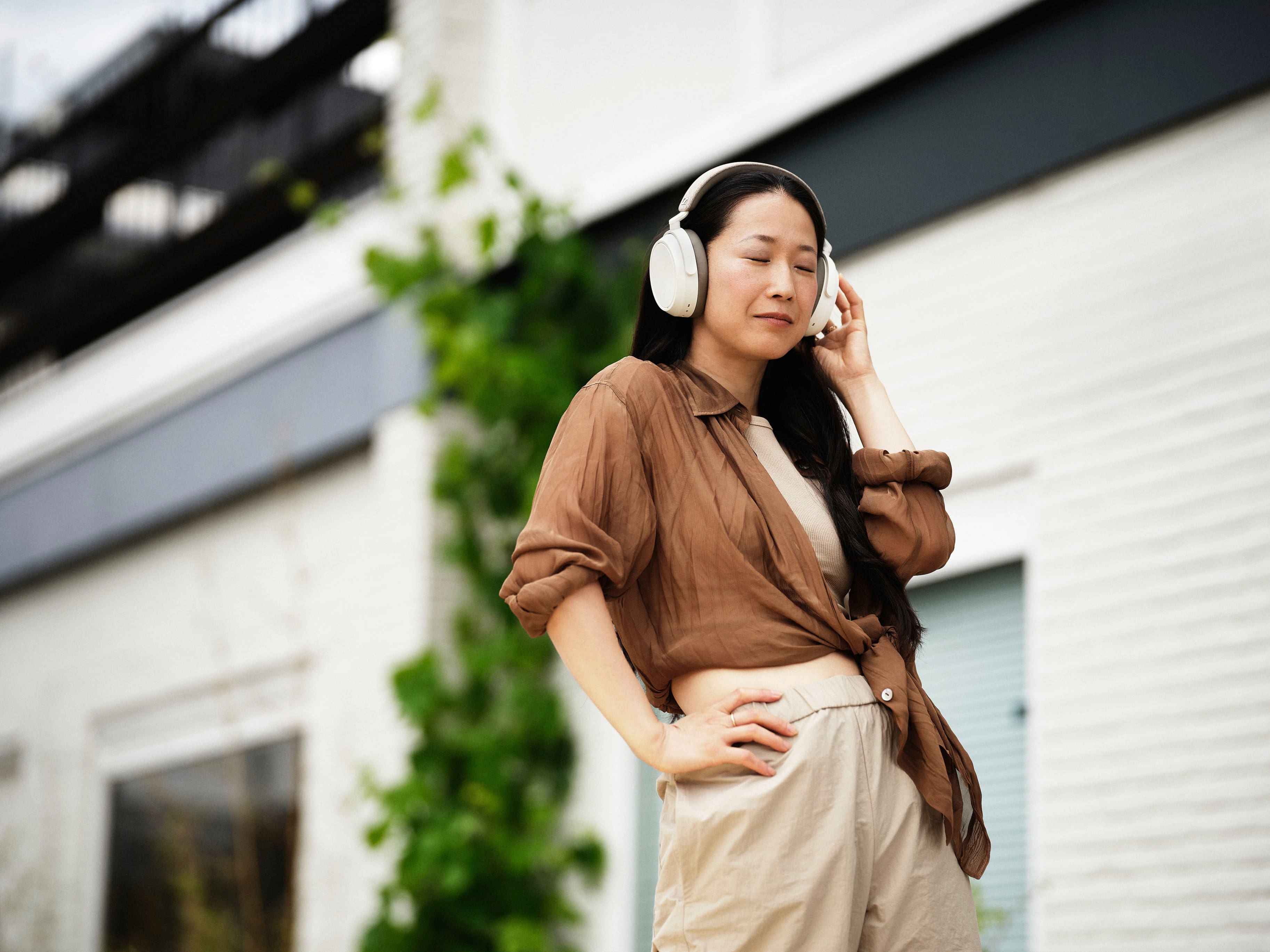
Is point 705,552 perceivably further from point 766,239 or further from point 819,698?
point 766,239

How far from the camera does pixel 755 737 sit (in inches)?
65.2

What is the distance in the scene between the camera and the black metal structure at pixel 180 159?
300 inches

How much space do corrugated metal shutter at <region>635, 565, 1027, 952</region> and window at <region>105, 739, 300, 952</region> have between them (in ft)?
10.8

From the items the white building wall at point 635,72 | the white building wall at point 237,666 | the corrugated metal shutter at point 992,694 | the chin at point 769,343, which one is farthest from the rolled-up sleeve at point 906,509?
the white building wall at point 237,666

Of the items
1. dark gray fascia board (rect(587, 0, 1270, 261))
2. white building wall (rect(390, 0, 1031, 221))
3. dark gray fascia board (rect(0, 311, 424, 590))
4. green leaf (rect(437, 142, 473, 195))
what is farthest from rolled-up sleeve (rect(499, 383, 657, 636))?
dark gray fascia board (rect(0, 311, 424, 590))

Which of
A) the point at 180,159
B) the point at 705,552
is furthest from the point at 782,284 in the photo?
the point at 180,159

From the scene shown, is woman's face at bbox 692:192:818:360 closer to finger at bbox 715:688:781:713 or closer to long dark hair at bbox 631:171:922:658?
long dark hair at bbox 631:171:922:658

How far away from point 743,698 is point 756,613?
0.36 ft

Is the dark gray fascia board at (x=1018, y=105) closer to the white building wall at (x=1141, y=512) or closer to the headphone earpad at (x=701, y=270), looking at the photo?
the white building wall at (x=1141, y=512)

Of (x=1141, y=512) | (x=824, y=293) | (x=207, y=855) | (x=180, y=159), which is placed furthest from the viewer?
(x=180, y=159)

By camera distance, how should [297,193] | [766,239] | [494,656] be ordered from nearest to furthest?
[766,239] < [494,656] < [297,193]

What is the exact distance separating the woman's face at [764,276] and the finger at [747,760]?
519 millimetres

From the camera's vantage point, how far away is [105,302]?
919cm

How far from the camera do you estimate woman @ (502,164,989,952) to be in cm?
166
